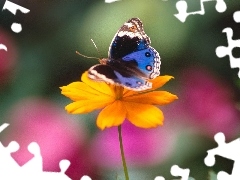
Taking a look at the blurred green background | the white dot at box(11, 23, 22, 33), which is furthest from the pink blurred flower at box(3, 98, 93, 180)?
the white dot at box(11, 23, 22, 33)

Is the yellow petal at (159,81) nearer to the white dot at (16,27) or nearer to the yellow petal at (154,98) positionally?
the yellow petal at (154,98)

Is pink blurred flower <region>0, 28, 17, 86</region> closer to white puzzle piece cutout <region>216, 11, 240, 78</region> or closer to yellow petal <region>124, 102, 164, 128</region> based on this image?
yellow petal <region>124, 102, 164, 128</region>

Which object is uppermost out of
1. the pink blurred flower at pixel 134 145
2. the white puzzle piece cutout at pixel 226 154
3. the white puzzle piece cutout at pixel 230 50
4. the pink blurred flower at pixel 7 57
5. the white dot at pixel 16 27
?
the white dot at pixel 16 27

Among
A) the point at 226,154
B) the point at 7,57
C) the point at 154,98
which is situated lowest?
the point at 226,154

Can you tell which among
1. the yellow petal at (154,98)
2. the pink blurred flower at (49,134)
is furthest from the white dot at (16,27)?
the yellow petal at (154,98)

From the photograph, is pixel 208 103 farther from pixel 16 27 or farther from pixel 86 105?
pixel 16 27

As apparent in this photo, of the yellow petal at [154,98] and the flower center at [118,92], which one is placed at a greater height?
the flower center at [118,92]

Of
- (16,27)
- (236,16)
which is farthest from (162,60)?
(16,27)
